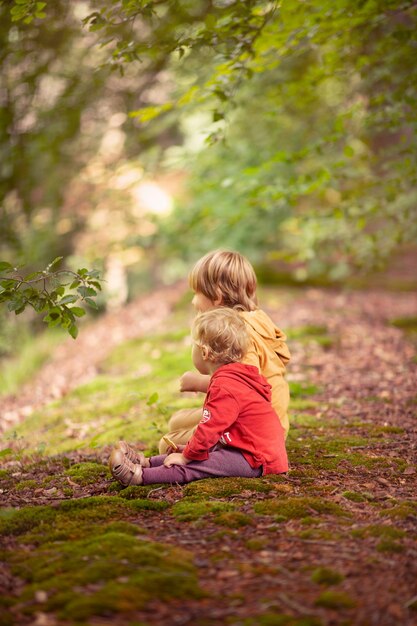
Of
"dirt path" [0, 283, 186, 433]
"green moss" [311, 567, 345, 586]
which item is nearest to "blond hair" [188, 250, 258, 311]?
"green moss" [311, 567, 345, 586]

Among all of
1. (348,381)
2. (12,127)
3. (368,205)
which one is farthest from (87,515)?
(12,127)

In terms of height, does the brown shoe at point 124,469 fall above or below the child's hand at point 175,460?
above

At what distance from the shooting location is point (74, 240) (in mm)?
14492

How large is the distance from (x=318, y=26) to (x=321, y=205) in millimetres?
7795

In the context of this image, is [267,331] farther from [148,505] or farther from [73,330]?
[148,505]

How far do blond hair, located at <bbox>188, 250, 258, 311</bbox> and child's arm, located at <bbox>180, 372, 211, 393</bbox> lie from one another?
0.54 m

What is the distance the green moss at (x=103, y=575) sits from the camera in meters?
2.38

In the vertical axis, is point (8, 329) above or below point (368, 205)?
below

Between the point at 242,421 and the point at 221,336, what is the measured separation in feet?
1.84

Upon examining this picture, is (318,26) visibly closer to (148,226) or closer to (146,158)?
(146,158)

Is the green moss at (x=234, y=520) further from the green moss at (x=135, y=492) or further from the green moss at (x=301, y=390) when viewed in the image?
the green moss at (x=301, y=390)

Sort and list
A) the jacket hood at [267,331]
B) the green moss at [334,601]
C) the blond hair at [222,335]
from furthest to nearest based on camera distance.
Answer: the jacket hood at [267,331] → the blond hair at [222,335] → the green moss at [334,601]

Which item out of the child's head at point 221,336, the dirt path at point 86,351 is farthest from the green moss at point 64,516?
the dirt path at point 86,351

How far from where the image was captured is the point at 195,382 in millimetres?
4297
